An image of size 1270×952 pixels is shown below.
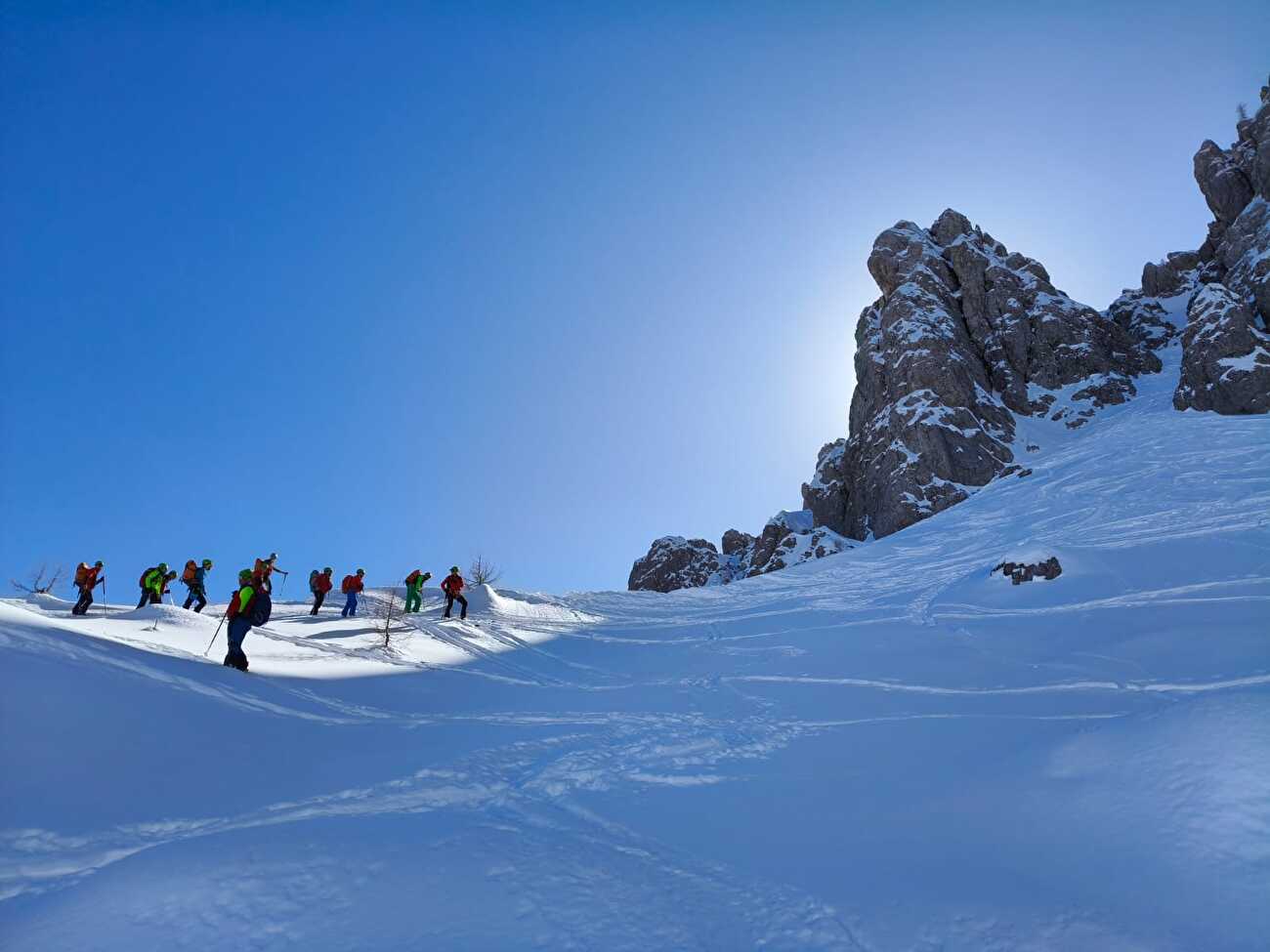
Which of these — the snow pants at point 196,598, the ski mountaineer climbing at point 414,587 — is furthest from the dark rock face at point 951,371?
the snow pants at point 196,598

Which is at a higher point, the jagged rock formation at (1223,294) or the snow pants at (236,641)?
the jagged rock formation at (1223,294)

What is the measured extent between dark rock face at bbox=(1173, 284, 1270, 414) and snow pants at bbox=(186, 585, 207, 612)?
167 feet

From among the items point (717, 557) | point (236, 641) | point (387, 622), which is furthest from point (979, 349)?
point (236, 641)

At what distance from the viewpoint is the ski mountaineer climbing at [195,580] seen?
17.2m

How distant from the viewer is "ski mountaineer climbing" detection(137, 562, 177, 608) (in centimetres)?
1642

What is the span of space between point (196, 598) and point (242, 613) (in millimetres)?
10722

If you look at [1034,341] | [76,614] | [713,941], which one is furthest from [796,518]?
[713,941]

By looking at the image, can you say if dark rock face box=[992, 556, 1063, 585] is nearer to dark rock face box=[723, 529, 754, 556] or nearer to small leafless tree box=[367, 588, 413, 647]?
small leafless tree box=[367, 588, 413, 647]

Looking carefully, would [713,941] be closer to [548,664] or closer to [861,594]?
[548,664]

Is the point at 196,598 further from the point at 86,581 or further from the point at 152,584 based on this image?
the point at 86,581

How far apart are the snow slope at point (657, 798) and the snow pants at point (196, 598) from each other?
701 centimetres

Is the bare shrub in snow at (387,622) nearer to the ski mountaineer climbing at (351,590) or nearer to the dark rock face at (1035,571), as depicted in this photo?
the ski mountaineer climbing at (351,590)

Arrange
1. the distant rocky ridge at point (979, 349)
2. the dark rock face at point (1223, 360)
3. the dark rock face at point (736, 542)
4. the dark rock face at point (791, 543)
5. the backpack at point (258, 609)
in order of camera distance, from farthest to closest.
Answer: the dark rock face at point (736, 542)
the distant rocky ridge at point (979, 349)
the dark rock face at point (791, 543)
the dark rock face at point (1223, 360)
the backpack at point (258, 609)

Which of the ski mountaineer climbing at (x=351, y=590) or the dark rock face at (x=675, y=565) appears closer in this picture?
the ski mountaineer climbing at (x=351, y=590)
